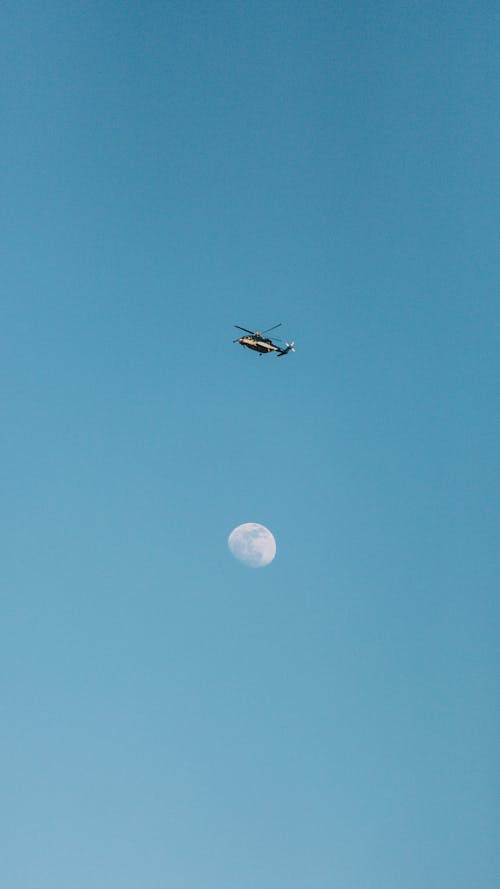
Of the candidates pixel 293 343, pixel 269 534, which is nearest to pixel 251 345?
pixel 293 343

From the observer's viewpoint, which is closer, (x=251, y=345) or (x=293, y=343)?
(x=251, y=345)

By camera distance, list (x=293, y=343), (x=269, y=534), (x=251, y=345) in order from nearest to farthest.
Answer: (x=251, y=345) < (x=293, y=343) < (x=269, y=534)

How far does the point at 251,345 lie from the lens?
125 metres

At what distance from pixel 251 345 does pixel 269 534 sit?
78.3 metres

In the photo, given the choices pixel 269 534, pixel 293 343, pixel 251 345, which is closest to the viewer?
pixel 251 345

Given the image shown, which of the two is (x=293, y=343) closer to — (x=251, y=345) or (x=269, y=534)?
(x=251, y=345)

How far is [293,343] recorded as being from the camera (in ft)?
439

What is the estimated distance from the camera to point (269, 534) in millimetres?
191875

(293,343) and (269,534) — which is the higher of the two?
(293,343)

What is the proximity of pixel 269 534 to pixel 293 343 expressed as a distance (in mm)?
72178

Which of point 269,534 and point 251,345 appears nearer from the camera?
point 251,345

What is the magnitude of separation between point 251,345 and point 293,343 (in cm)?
1151
